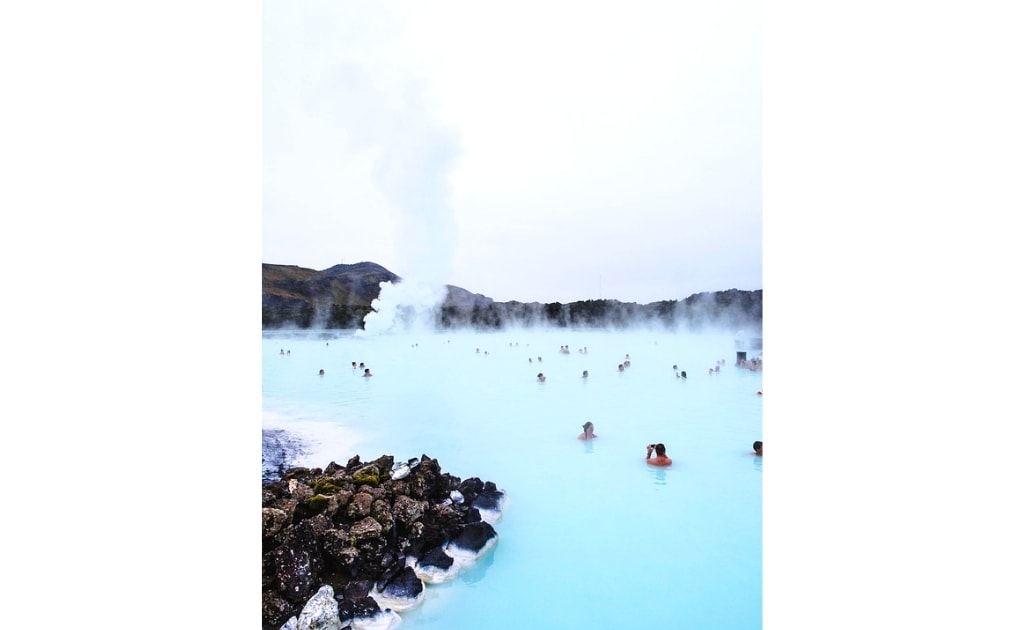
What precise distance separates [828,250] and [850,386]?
420 mm

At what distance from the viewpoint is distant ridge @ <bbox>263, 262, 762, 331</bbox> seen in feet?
7.34

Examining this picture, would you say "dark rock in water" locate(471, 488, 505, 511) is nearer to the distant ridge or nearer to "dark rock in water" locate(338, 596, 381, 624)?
"dark rock in water" locate(338, 596, 381, 624)

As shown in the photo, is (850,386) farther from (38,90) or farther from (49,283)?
(38,90)

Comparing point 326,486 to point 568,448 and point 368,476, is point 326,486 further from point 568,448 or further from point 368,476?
point 568,448

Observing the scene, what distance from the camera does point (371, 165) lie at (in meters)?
2.10

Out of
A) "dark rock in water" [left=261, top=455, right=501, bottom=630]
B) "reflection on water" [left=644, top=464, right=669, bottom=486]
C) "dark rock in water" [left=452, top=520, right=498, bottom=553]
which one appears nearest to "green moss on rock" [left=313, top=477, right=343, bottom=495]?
"dark rock in water" [left=261, top=455, right=501, bottom=630]

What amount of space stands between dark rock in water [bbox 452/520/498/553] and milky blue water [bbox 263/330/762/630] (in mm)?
66

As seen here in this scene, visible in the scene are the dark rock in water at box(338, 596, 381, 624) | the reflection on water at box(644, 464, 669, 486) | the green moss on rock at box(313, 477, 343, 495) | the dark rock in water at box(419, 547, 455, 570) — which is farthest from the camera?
the reflection on water at box(644, 464, 669, 486)

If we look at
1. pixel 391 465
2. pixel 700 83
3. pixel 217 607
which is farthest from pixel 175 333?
pixel 700 83

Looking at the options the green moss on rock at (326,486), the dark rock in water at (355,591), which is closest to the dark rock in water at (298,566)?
the dark rock in water at (355,591)

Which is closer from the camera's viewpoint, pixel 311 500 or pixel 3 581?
pixel 3 581

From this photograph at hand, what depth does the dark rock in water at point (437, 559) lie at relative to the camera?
61.6 inches

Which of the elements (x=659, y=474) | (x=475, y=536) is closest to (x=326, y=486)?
(x=475, y=536)

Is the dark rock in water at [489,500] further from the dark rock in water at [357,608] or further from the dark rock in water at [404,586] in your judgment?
the dark rock in water at [357,608]
